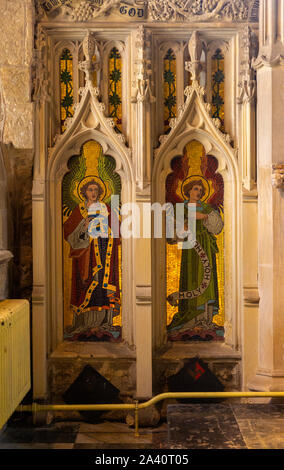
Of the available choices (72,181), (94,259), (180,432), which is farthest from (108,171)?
(180,432)

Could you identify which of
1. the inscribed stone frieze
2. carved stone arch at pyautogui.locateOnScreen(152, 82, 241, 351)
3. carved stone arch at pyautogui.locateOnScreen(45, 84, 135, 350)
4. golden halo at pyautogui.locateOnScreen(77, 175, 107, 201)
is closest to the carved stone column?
carved stone arch at pyautogui.locateOnScreen(45, 84, 135, 350)

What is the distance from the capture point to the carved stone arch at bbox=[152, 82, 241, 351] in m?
5.70

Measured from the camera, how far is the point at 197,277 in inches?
230

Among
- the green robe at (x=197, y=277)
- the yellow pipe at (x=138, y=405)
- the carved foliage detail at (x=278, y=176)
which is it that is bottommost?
the yellow pipe at (x=138, y=405)

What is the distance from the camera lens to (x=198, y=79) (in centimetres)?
570

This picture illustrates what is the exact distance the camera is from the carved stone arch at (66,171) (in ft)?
18.7

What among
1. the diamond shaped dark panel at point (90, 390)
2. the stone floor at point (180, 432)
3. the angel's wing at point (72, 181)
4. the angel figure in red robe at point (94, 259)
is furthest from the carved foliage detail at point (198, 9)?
the stone floor at point (180, 432)

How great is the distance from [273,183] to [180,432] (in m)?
2.20

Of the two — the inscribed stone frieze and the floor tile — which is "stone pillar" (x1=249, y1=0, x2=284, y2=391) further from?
the floor tile

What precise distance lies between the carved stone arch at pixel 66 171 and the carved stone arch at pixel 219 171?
253mm

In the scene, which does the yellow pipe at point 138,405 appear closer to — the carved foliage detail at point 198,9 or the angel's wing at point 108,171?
the angel's wing at point 108,171

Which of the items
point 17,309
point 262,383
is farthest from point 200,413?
point 17,309

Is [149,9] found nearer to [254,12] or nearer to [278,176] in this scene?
[254,12]

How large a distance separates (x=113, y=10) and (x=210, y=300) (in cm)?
283
